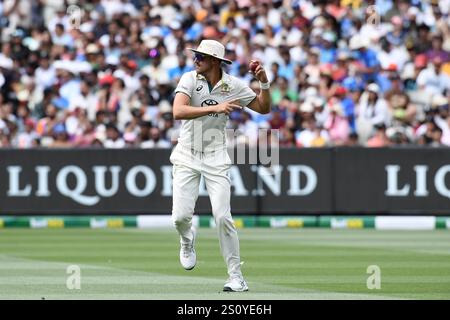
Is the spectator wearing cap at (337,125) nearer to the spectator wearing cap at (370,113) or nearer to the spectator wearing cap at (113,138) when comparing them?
the spectator wearing cap at (370,113)

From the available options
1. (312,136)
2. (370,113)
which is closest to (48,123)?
(312,136)

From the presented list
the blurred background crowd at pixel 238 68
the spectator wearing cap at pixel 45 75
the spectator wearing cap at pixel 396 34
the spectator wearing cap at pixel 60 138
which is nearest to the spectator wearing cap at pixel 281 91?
the blurred background crowd at pixel 238 68

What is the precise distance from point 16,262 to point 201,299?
424cm

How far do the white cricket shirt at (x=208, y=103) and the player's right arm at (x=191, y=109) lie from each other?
119 millimetres

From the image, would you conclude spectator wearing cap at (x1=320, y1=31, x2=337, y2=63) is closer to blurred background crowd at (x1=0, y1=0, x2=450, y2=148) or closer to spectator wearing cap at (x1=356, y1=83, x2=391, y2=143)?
blurred background crowd at (x1=0, y1=0, x2=450, y2=148)

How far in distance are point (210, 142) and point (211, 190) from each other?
0.44 m

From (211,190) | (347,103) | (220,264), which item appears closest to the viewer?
(211,190)

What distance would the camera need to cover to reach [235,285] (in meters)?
11.6

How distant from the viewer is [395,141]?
21.3m

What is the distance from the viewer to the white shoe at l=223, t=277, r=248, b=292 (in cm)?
1155

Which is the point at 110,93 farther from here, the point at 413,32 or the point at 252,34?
the point at 413,32

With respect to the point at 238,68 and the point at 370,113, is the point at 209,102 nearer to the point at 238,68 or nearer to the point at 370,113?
the point at 370,113
